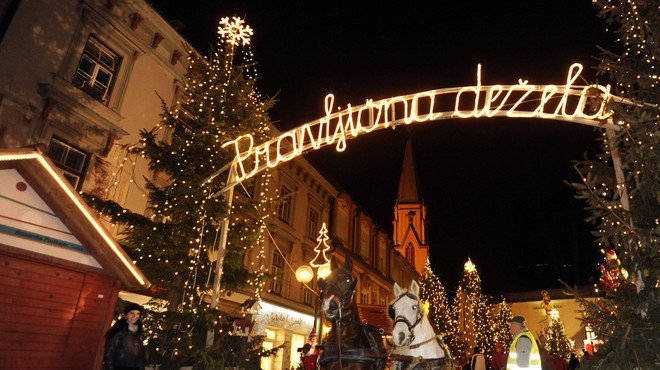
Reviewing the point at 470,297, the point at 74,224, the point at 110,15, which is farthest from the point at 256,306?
the point at 470,297

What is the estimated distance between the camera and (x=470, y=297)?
42094 millimetres

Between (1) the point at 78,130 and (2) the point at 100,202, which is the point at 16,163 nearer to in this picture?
(2) the point at 100,202

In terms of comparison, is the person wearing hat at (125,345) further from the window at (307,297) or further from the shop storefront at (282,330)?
the window at (307,297)

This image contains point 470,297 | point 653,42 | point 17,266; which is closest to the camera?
point 17,266

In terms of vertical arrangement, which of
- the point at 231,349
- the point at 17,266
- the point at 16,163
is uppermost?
the point at 16,163

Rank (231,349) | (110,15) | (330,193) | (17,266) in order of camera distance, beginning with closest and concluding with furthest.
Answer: (17,266) < (231,349) < (110,15) < (330,193)

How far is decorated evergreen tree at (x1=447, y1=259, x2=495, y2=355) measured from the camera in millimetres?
37941

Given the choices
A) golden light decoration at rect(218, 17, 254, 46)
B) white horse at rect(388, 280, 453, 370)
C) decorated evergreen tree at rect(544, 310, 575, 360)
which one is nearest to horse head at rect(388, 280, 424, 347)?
white horse at rect(388, 280, 453, 370)

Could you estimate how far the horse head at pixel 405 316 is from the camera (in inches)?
263

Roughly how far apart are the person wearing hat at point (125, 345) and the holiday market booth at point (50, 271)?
0.61m

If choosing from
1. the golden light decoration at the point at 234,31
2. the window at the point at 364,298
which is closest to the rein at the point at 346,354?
the golden light decoration at the point at 234,31

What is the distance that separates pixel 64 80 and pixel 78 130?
1488 millimetres

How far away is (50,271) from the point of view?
693cm

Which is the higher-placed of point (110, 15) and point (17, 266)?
point (110, 15)
